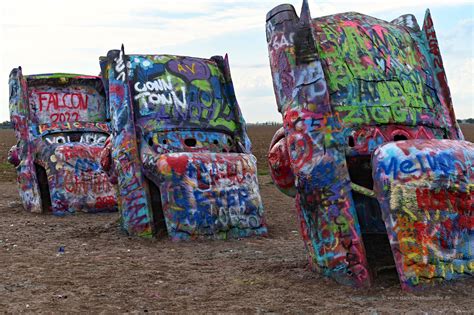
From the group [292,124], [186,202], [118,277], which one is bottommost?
[118,277]

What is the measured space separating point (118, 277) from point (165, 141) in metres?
2.60

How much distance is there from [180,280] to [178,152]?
257 cm

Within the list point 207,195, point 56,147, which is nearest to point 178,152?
point 207,195

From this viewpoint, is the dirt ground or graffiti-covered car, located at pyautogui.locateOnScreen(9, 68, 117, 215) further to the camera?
graffiti-covered car, located at pyautogui.locateOnScreen(9, 68, 117, 215)

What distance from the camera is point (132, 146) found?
26.0 feet

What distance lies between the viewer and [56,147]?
34.7 ft

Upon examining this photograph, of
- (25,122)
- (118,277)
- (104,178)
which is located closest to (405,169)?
(118,277)

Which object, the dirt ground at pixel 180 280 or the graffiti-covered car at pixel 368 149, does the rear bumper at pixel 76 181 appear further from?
the graffiti-covered car at pixel 368 149

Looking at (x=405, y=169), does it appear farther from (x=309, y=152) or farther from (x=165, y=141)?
(x=165, y=141)

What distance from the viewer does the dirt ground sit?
4.74 meters

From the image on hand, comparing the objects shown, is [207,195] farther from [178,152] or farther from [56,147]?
[56,147]

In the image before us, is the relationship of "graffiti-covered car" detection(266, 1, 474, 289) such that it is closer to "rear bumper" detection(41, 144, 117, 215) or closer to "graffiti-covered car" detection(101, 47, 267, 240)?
"graffiti-covered car" detection(101, 47, 267, 240)

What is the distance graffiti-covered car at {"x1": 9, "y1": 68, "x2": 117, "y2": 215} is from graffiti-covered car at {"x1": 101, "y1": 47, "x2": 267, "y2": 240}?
2.29 metres

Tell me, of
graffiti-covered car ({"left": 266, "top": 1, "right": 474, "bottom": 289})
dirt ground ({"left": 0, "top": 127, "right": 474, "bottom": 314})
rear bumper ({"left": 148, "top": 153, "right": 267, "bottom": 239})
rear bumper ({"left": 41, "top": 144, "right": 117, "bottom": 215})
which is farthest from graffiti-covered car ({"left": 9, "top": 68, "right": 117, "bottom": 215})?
graffiti-covered car ({"left": 266, "top": 1, "right": 474, "bottom": 289})
